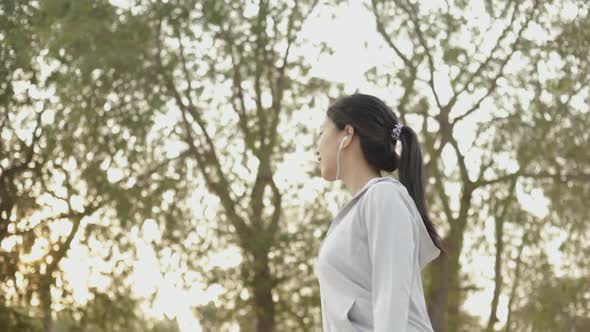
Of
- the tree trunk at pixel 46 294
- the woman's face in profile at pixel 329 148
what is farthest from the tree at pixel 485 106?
the woman's face in profile at pixel 329 148

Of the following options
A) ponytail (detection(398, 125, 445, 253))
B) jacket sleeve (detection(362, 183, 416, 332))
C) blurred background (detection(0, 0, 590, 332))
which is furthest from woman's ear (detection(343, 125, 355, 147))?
blurred background (detection(0, 0, 590, 332))

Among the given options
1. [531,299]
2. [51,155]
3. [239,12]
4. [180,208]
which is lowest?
[531,299]

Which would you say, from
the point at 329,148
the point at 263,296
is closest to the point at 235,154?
the point at 263,296

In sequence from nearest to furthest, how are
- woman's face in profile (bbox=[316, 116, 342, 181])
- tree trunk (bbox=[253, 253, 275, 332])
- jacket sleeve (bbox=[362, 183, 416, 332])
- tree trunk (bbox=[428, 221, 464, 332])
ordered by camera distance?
jacket sleeve (bbox=[362, 183, 416, 332]) < woman's face in profile (bbox=[316, 116, 342, 181]) < tree trunk (bbox=[253, 253, 275, 332]) < tree trunk (bbox=[428, 221, 464, 332])

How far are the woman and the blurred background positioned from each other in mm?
9461

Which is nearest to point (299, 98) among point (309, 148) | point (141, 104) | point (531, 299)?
point (309, 148)

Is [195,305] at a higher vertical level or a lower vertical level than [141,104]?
lower

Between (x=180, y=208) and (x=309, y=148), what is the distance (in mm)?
1643

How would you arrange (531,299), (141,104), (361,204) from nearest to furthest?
(361,204), (141,104), (531,299)

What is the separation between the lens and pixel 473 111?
13227mm

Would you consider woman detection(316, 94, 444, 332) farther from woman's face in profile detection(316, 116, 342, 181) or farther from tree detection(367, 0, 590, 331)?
tree detection(367, 0, 590, 331)

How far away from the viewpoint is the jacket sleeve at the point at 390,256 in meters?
2.42

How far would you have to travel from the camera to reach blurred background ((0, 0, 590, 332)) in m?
12.4

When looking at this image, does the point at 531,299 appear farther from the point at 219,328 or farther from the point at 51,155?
the point at 51,155
